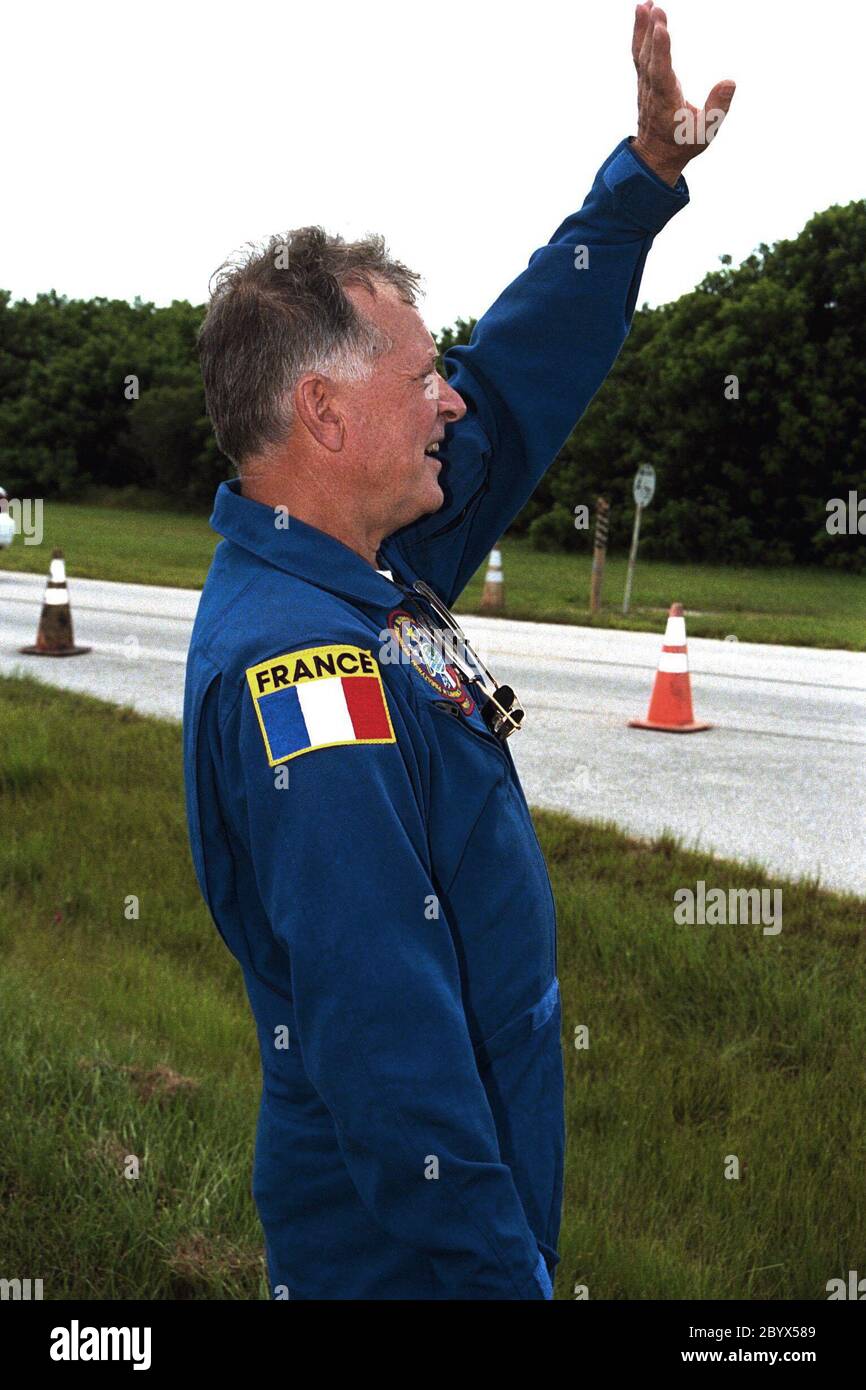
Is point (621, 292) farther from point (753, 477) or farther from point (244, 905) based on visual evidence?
point (753, 477)

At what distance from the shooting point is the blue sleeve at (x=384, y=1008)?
1.57 metres

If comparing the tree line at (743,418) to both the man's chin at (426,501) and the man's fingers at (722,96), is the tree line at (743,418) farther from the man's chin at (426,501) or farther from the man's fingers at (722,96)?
the man's chin at (426,501)

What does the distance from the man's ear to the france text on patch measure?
1.12 feet

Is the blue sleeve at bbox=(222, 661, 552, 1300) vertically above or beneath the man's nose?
beneath

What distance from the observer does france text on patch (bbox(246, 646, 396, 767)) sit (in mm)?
1604

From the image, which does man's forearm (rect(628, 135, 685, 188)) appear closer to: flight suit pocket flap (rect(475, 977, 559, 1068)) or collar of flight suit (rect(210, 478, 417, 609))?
collar of flight suit (rect(210, 478, 417, 609))

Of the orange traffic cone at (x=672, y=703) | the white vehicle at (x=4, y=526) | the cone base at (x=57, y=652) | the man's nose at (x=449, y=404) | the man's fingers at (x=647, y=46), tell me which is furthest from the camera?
the white vehicle at (x=4, y=526)

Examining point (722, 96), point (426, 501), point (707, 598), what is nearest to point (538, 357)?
point (722, 96)

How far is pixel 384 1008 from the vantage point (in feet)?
5.15

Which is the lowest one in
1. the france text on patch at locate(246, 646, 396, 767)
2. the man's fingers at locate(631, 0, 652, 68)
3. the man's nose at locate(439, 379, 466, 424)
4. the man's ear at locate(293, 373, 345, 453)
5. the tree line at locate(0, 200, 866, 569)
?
the france text on patch at locate(246, 646, 396, 767)

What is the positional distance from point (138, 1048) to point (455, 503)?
2325 millimetres

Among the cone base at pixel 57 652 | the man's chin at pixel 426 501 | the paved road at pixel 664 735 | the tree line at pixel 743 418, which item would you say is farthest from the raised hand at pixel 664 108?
the tree line at pixel 743 418

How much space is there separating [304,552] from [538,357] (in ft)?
2.76

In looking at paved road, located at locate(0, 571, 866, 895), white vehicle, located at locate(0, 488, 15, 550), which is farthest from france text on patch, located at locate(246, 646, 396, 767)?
white vehicle, located at locate(0, 488, 15, 550)
